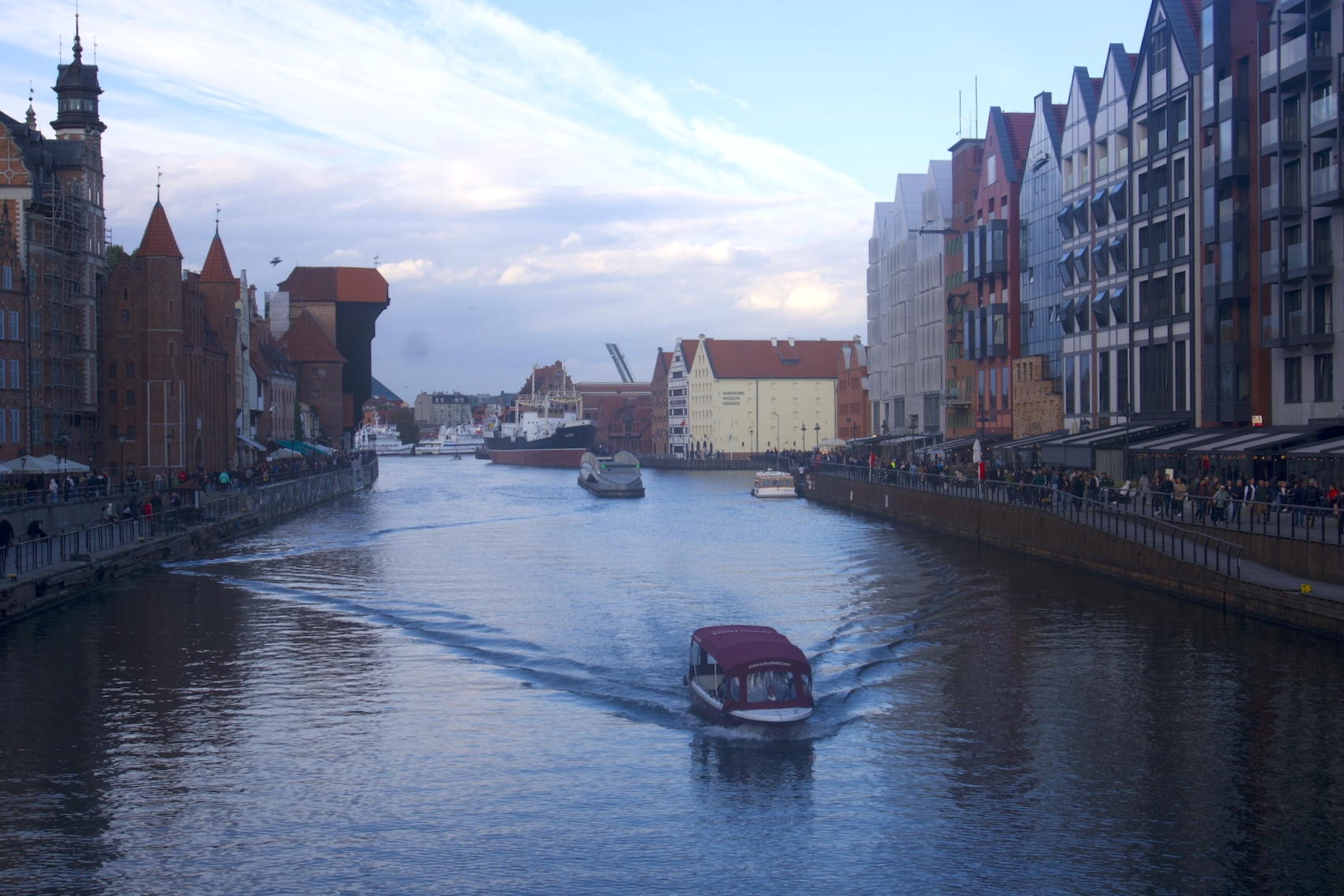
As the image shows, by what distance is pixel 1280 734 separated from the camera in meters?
21.5

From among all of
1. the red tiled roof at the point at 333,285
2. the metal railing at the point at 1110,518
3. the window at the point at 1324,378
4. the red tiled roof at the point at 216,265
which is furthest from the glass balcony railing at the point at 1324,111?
the red tiled roof at the point at 333,285

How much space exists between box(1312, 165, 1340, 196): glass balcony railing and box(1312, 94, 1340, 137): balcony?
1212 mm

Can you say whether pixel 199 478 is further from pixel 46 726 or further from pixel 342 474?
pixel 46 726

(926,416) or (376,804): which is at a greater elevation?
(926,416)

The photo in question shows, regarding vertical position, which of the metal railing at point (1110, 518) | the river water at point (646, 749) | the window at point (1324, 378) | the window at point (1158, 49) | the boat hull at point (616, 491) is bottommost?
the river water at point (646, 749)

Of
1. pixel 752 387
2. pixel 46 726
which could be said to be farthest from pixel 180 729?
pixel 752 387

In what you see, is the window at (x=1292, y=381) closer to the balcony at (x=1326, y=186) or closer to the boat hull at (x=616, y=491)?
the balcony at (x=1326, y=186)

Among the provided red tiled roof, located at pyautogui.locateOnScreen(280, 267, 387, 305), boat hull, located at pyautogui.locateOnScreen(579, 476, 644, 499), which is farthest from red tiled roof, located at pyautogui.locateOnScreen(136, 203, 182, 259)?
red tiled roof, located at pyautogui.locateOnScreen(280, 267, 387, 305)

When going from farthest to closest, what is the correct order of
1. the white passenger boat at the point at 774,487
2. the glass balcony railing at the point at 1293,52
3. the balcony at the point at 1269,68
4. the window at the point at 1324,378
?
the white passenger boat at the point at 774,487, the balcony at the point at 1269,68, the glass balcony railing at the point at 1293,52, the window at the point at 1324,378

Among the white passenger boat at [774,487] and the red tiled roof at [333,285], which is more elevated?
the red tiled roof at [333,285]

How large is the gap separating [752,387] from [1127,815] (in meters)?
162

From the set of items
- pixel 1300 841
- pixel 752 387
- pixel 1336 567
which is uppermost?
pixel 752 387

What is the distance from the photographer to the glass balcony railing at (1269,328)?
44531 millimetres

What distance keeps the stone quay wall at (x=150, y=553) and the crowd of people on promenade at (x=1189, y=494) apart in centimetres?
3144
